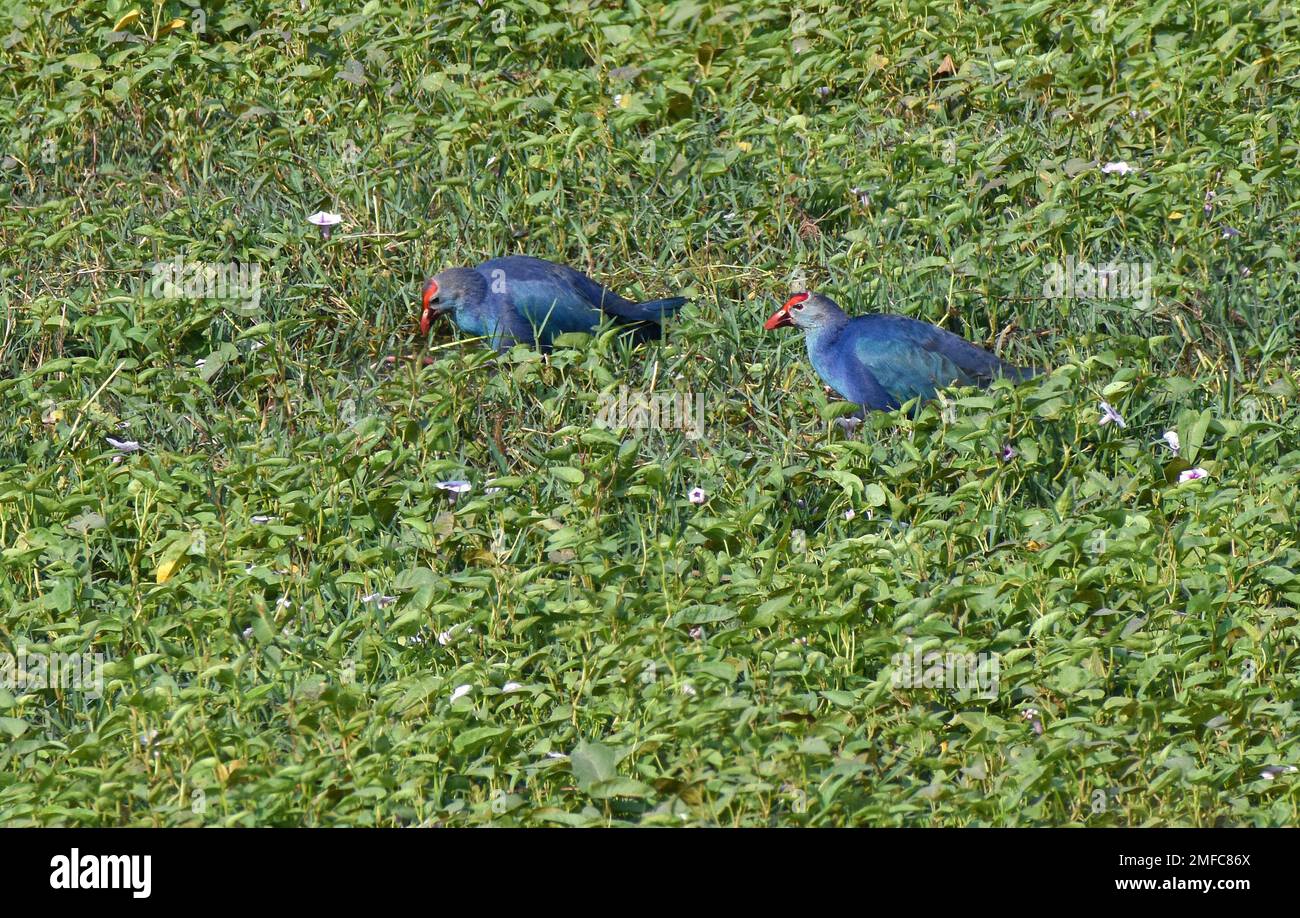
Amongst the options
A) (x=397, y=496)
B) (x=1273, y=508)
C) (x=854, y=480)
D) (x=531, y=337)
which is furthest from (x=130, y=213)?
(x=1273, y=508)

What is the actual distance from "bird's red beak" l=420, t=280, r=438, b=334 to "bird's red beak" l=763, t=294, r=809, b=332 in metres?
1.27

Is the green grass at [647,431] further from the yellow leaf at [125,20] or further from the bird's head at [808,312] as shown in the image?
the bird's head at [808,312]

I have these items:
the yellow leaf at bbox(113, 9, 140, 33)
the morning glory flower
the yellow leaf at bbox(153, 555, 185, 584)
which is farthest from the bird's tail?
the yellow leaf at bbox(113, 9, 140, 33)

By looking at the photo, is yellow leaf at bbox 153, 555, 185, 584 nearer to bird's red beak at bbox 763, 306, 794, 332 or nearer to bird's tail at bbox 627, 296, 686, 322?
bird's tail at bbox 627, 296, 686, 322

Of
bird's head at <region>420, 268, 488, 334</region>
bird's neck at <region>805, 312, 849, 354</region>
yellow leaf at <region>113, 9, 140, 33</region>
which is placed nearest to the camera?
bird's neck at <region>805, 312, 849, 354</region>

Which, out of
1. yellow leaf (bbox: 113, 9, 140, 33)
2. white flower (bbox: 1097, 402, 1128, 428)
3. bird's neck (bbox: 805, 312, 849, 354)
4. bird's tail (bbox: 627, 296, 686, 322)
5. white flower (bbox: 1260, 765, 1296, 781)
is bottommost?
white flower (bbox: 1260, 765, 1296, 781)

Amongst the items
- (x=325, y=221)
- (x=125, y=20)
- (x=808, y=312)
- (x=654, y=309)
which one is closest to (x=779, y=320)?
(x=808, y=312)

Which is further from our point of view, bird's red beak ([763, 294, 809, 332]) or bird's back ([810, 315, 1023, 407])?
bird's red beak ([763, 294, 809, 332])

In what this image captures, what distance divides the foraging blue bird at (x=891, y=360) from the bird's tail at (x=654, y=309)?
0.65m

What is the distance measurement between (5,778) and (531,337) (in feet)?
9.45

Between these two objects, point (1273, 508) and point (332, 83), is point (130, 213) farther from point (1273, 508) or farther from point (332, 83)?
point (1273, 508)

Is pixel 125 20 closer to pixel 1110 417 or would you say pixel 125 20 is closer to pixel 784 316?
pixel 784 316

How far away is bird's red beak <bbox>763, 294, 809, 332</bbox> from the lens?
689 centimetres

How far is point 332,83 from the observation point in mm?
8586
